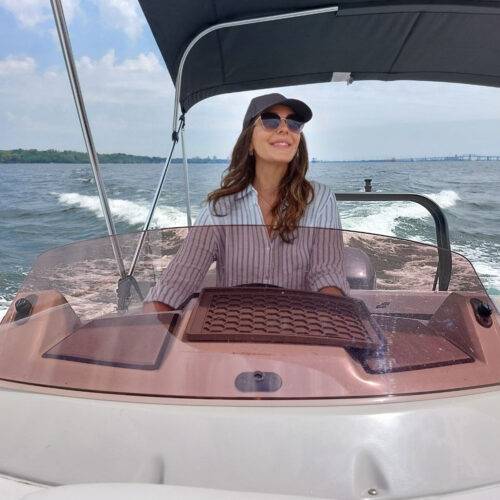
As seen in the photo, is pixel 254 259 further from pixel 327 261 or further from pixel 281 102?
pixel 281 102

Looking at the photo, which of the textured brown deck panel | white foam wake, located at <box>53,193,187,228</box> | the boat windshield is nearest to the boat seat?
Result: the boat windshield

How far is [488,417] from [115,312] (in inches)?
28.4

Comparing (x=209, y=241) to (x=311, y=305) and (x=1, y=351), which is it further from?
(x=1, y=351)

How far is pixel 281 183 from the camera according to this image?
1797 mm

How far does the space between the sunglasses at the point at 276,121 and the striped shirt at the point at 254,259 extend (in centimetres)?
34

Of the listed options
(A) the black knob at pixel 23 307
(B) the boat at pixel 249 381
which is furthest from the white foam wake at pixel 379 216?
(A) the black knob at pixel 23 307

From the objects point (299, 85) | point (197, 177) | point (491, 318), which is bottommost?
point (197, 177)

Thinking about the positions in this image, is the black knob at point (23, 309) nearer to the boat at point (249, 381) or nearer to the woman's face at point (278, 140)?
the boat at point (249, 381)

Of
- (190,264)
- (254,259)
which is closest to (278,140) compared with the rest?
(254,259)

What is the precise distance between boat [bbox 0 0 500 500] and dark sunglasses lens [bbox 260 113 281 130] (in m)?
0.38

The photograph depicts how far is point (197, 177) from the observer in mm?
12641

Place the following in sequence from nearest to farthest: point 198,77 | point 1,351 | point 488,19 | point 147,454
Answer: point 147,454 < point 1,351 < point 488,19 < point 198,77

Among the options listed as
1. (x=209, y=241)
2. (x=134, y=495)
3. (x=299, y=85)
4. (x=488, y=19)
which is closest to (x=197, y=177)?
(x=299, y=85)

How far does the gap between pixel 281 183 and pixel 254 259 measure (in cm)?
36
